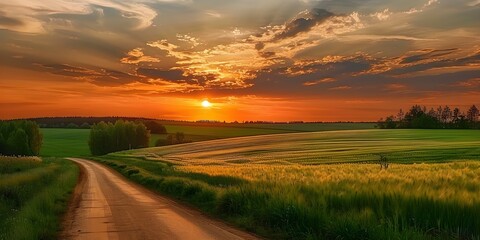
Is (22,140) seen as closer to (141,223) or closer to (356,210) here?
(141,223)

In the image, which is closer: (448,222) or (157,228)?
(448,222)

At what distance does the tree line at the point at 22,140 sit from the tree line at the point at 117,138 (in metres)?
27.9

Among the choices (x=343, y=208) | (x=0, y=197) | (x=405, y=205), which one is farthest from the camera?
(x=0, y=197)

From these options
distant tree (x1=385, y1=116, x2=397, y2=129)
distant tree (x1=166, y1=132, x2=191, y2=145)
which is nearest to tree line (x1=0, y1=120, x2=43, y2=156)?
distant tree (x1=166, y1=132, x2=191, y2=145)

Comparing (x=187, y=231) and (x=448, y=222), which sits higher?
(x=448, y=222)

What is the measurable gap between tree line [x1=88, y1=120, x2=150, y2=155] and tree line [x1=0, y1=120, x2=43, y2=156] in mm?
27850

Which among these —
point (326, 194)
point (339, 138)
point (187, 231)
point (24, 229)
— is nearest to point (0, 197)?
point (24, 229)

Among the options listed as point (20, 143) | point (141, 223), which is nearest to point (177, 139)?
point (20, 143)

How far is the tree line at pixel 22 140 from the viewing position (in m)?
139

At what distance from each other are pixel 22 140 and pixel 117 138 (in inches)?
1631

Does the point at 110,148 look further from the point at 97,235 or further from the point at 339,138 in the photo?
the point at 97,235

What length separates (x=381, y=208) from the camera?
43.2ft

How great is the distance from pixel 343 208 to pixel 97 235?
24.2 feet

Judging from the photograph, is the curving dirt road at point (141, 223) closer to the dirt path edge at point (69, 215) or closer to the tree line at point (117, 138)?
the dirt path edge at point (69, 215)
